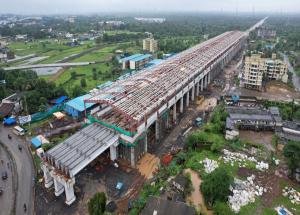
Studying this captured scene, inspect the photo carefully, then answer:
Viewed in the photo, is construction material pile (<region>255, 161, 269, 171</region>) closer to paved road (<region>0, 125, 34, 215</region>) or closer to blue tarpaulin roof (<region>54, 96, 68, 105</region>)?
paved road (<region>0, 125, 34, 215</region>)

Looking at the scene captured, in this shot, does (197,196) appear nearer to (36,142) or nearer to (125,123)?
(125,123)

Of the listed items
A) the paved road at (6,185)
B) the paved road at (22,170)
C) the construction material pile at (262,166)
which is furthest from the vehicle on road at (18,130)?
the construction material pile at (262,166)

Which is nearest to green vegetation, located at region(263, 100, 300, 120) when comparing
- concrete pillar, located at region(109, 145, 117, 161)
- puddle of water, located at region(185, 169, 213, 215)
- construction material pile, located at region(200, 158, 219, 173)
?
construction material pile, located at region(200, 158, 219, 173)

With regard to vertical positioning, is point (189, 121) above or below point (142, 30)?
below

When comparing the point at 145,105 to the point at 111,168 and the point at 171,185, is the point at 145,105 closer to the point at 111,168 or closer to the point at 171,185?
the point at 111,168

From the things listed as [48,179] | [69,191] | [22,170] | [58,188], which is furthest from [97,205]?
[22,170]

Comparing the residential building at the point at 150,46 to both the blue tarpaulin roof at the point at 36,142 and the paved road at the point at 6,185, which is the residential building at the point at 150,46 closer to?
the blue tarpaulin roof at the point at 36,142

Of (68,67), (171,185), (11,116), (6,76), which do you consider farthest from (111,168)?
(68,67)
